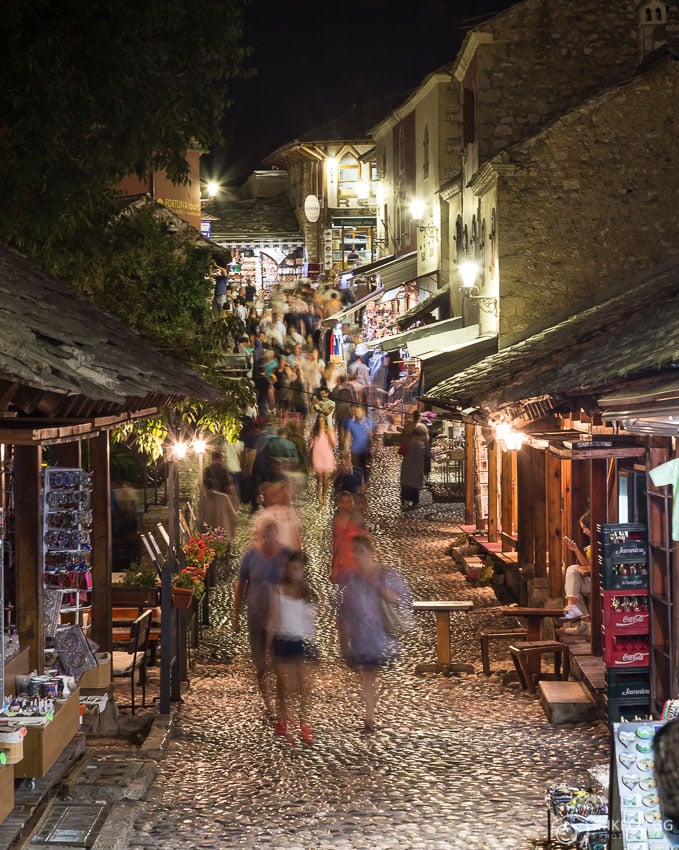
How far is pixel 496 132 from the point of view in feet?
71.7

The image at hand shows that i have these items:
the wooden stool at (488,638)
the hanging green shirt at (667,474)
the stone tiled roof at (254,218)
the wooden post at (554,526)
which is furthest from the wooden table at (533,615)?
the stone tiled roof at (254,218)

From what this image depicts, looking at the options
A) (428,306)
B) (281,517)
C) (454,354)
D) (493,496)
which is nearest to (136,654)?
(281,517)

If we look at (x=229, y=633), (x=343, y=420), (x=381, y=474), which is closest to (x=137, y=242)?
(x=229, y=633)

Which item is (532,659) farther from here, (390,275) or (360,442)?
(390,275)

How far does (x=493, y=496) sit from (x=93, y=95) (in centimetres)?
1128

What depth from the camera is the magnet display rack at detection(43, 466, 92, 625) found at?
10.6 metres

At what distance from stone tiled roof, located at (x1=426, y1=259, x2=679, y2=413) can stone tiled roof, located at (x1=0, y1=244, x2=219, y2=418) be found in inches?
137

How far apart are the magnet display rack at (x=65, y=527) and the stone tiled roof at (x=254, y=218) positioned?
48.4 meters

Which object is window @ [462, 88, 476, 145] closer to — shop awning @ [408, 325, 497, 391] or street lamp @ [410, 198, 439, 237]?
shop awning @ [408, 325, 497, 391]

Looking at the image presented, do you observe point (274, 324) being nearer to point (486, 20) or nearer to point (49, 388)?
point (486, 20)

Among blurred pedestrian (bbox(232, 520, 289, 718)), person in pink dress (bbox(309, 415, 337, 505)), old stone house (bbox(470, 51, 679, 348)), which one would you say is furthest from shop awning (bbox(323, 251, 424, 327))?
blurred pedestrian (bbox(232, 520, 289, 718))

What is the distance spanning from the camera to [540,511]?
1759 centimetres

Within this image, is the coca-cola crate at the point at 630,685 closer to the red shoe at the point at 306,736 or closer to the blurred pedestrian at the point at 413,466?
the red shoe at the point at 306,736

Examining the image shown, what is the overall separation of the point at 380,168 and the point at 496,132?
25.5m
